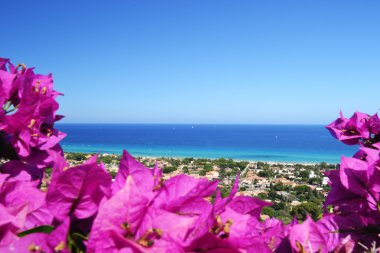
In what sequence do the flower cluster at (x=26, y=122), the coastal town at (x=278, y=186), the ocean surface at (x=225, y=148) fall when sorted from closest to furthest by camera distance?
the flower cluster at (x=26, y=122), the coastal town at (x=278, y=186), the ocean surface at (x=225, y=148)

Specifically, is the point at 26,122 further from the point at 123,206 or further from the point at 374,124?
the point at 374,124

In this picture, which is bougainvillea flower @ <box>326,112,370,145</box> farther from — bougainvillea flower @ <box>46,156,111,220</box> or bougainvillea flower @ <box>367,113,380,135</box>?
bougainvillea flower @ <box>46,156,111,220</box>

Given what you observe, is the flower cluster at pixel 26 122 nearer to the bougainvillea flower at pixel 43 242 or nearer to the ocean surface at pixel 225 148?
the bougainvillea flower at pixel 43 242

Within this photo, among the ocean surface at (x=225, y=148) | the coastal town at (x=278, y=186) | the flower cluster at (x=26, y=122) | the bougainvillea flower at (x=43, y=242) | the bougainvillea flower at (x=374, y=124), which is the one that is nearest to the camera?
the bougainvillea flower at (x=43, y=242)

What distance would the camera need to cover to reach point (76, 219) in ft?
2.48

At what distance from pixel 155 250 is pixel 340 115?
1552 mm

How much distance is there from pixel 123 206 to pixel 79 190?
14 cm

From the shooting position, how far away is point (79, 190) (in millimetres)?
727

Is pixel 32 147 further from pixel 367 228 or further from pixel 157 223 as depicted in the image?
pixel 367 228

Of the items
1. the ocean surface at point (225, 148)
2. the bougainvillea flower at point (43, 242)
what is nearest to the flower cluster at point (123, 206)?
the bougainvillea flower at point (43, 242)

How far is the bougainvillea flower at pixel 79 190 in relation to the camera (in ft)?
2.29

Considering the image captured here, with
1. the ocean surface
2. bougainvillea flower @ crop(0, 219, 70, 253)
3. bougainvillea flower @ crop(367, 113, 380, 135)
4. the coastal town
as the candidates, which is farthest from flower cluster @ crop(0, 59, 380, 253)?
the ocean surface

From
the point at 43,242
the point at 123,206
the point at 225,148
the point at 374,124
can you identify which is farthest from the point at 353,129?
the point at 225,148

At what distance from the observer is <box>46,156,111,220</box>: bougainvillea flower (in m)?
0.70
